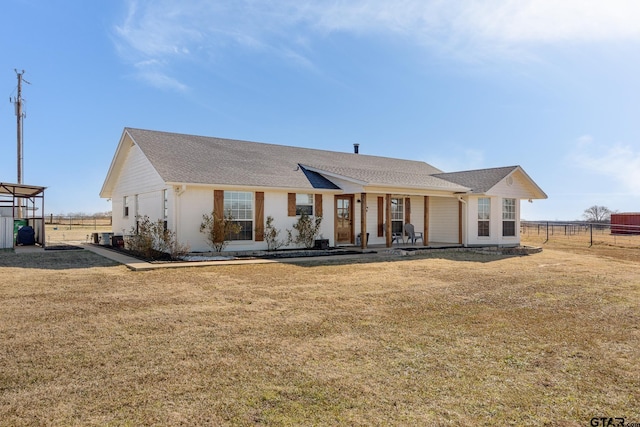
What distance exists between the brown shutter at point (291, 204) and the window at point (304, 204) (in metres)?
0.19

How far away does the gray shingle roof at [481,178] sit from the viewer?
17.5 m

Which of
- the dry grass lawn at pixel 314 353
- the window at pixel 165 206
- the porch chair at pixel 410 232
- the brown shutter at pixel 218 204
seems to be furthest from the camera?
the porch chair at pixel 410 232

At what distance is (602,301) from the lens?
6.99 m

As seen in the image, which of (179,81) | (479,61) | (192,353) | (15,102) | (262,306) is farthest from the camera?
(15,102)

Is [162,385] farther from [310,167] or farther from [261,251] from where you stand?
[310,167]

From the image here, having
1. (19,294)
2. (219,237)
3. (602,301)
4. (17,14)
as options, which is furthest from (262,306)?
(17,14)

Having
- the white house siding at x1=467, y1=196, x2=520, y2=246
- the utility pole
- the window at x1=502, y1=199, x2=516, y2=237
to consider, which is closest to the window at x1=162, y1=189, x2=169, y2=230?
the white house siding at x1=467, y1=196, x2=520, y2=246

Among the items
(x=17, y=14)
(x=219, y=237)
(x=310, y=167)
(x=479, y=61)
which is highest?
(x=17, y=14)

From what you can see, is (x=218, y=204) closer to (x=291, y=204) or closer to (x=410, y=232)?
(x=291, y=204)

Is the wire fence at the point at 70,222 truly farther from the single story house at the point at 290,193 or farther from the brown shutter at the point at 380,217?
the brown shutter at the point at 380,217

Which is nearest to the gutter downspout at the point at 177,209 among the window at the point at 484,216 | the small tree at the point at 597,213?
the window at the point at 484,216

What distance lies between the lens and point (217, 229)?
13.1 meters

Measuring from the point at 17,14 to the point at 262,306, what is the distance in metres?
11.6

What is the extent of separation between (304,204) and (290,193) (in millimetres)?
804
